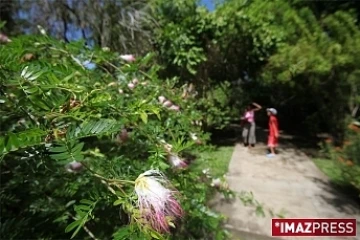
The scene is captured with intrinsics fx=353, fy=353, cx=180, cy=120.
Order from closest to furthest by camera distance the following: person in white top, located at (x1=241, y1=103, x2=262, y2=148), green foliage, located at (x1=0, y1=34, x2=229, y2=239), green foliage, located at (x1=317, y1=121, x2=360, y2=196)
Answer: green foliage, located at (x1=0, y1=34, x2=229, y2=239) → green foliage, located at (x1=317, y1=121, x2=360, y2=196) → person in white top, located at (x1=241, y1=103, x2=262, y2=148)

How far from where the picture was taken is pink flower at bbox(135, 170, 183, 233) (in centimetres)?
85

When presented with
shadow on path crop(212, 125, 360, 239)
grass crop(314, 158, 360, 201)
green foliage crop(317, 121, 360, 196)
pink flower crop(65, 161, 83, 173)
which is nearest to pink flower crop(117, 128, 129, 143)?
pink flower crop(65, 161, 83, 173)

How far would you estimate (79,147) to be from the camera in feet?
3.21

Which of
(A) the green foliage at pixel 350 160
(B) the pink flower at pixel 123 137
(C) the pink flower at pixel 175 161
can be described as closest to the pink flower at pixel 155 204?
(C) the pink flower at pixel 175 161

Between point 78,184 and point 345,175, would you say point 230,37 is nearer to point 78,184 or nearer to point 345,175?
point 345,175

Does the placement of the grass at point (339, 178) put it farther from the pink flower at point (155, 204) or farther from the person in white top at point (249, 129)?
→ the pink flower at point (155, 204)

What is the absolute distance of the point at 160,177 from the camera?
94cm

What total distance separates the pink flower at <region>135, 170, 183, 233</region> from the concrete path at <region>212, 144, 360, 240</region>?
263cm

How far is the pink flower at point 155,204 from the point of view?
847 millimetres

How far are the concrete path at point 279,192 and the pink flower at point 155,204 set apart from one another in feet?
8.64

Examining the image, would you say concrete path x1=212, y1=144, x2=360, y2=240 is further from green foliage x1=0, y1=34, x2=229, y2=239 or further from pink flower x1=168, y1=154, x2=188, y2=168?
pink flower x1=168, y1=154, x2=188, y2=168

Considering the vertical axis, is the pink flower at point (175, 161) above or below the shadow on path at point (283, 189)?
above

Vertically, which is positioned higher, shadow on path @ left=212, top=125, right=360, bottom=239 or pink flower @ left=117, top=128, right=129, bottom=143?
pink flower @ left=117, top=128, right=129, bottom=143

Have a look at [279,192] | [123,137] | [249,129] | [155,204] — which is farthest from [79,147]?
[249,129]
